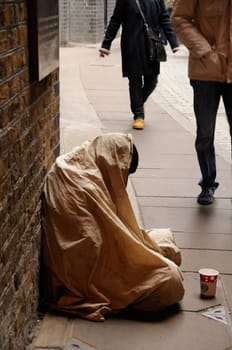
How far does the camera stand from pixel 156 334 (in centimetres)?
336

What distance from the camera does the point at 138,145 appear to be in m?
7.31

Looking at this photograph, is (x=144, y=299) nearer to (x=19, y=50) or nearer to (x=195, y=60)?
(x=19, y=50)

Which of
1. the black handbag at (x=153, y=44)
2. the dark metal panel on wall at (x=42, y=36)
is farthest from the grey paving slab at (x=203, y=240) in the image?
the black handbag at (x=153, y=44)

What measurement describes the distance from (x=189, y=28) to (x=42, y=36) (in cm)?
201

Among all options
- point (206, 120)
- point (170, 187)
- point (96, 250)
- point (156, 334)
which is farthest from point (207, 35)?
point (156, 334)

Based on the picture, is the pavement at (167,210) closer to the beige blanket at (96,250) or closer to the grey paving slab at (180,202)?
the grey paving slab at (180,202)

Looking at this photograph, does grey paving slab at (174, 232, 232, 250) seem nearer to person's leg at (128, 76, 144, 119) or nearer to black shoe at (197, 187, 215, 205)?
black shoe at (197, 187, 215, 205)

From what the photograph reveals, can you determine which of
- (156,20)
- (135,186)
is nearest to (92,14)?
(156,20)

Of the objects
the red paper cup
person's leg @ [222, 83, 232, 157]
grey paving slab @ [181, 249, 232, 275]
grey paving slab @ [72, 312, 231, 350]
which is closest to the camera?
grey paving slab @ [72, 312, 231, 350]

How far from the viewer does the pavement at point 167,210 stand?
3.31 m

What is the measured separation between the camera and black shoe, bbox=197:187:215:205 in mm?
5352

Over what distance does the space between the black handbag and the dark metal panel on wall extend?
13.0 ft

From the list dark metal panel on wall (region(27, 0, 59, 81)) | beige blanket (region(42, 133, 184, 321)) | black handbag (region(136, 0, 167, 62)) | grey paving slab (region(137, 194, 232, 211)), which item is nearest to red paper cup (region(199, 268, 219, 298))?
beige blanket (region(42, 133, 184, 321))

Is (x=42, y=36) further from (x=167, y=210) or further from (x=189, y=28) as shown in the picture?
(x=167, y=210)
